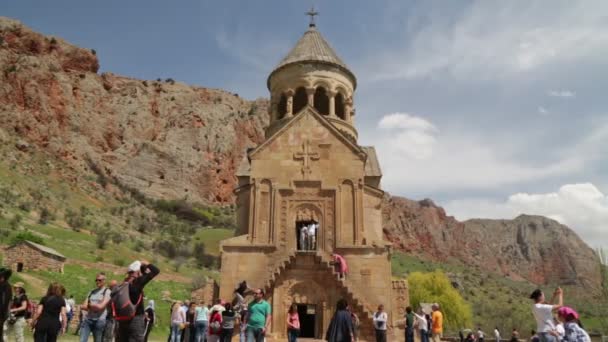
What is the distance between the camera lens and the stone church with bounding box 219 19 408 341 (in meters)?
14.4

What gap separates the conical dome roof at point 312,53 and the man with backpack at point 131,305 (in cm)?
1537

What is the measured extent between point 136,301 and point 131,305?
84mm

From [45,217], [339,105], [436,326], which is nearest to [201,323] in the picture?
[436,326]

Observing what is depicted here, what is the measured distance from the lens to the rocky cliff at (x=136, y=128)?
2296 inches

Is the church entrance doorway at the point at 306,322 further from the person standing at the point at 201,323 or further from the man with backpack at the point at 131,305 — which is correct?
the man with backpack at the point at 131,305

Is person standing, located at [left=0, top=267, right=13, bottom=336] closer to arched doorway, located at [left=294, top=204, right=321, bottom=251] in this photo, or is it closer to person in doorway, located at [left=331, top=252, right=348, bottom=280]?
person in doorway, located at [left=331, top=252, right=348, bottom=280]

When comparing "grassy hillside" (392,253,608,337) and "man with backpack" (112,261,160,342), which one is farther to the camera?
"grassy hillside" (392,253,608,337)

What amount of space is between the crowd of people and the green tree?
31.4 m

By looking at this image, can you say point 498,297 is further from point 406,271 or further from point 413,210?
point 413,210

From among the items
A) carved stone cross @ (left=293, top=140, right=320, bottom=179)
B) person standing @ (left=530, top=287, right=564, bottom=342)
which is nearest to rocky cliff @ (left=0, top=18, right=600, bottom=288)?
carved stone cross @ (left=293, top=140, right=320, bottom=179)

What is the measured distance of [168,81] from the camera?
8044 centimetres

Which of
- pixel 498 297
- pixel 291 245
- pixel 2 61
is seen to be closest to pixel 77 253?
pixel 291 245

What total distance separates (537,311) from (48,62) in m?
69.6

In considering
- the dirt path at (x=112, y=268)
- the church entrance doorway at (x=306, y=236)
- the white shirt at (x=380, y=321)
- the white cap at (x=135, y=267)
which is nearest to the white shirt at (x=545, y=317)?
the white shirt at (x=380, y=321)
